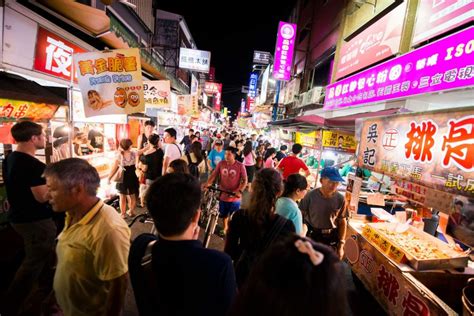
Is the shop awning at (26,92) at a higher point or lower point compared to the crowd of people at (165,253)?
higher

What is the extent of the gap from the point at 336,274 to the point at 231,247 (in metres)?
1.74

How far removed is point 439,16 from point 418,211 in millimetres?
4421

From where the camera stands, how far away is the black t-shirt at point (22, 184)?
10.4 feet

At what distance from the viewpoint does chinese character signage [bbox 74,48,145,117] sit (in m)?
4.30

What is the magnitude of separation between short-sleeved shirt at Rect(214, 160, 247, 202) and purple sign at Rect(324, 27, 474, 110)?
14.3ft

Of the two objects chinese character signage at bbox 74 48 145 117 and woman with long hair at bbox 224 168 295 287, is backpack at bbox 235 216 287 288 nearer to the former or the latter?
woman with long hair at bbox 224 168 295 287

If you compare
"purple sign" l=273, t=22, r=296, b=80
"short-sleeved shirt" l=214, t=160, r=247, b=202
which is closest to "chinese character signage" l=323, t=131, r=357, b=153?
"short-sleeved shirt" l=214, t=160, r=247, b=202

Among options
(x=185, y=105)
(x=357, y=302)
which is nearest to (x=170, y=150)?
(x=357, y=302)

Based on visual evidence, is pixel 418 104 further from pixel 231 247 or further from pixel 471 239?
pixel 231 247

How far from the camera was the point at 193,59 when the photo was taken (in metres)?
22.0

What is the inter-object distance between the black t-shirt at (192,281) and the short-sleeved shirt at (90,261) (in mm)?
710

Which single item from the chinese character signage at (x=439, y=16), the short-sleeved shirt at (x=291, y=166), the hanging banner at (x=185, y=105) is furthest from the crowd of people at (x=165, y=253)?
the hanging banner at (x=185, y=105)

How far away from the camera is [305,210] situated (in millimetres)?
4582

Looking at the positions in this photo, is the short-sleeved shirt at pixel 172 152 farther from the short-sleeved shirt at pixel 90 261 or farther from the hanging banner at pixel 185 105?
the hanging banner at pixel 185 105
